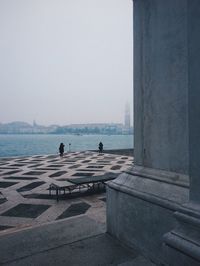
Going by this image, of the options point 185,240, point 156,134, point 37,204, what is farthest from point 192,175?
point 37,204

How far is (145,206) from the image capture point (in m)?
4.21

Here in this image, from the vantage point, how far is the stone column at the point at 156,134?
153 inches

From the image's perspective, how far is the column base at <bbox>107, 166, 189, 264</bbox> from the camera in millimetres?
3795

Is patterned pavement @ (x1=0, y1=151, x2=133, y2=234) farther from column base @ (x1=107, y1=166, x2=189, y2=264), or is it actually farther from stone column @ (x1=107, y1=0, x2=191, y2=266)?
stone column @ (x1=107, y1=0, x2=191, y2=266)

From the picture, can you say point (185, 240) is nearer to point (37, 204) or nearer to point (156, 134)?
point (156, 134)

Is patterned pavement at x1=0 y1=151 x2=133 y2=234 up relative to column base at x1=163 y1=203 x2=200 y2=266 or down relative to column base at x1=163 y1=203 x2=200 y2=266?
down

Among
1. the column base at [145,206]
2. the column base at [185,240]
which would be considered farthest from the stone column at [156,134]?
the column base at [185,240]

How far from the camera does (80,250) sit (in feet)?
15.5

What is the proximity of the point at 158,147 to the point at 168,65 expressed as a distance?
54.6 inches

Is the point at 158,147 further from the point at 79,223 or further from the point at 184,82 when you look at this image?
the point at 79,223

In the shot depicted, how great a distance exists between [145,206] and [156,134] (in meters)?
1.24

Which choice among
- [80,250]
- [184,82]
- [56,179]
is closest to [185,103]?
[184,82]

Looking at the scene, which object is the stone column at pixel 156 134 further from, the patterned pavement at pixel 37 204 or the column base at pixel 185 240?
the patterned pavement at pixel 37 204

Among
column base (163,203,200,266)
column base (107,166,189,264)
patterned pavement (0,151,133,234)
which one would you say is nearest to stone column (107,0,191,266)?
column base (107,166,189,264)
